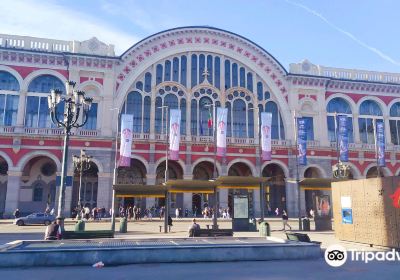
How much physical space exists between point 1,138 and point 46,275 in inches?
1244

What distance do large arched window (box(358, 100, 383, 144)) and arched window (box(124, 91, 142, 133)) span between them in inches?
1117

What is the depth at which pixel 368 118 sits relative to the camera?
1853 inches

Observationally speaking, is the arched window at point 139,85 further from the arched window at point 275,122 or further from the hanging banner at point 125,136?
the arched window at point 275,122

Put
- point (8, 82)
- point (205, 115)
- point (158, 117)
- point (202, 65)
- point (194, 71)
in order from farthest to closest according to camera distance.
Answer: point (202, 65)
point (194, 71)
point (205, 115)
point (158, 117)
point (8, 82)

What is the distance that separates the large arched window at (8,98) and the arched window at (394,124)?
1823 inches

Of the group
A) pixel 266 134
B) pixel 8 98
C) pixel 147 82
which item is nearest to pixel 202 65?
pixel 147 82

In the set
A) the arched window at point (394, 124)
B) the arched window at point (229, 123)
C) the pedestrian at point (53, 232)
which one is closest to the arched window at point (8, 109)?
the arched window at point (229, 123)

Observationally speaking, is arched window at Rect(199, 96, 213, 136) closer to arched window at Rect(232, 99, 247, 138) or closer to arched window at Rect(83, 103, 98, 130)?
arched window at Rect(232, 99, 247, 138)

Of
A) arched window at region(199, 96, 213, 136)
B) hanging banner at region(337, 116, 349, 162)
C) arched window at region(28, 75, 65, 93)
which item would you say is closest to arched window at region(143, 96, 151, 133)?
arched window at region(199, 96, 213, 136)

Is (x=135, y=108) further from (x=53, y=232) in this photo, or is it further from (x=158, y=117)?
(x=53, y=232)

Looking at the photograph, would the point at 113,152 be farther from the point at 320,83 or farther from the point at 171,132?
the point at 320,83

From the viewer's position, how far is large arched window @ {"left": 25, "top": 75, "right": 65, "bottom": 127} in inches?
1511

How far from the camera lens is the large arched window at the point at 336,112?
46.0 meters

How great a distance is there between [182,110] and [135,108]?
5.51m
